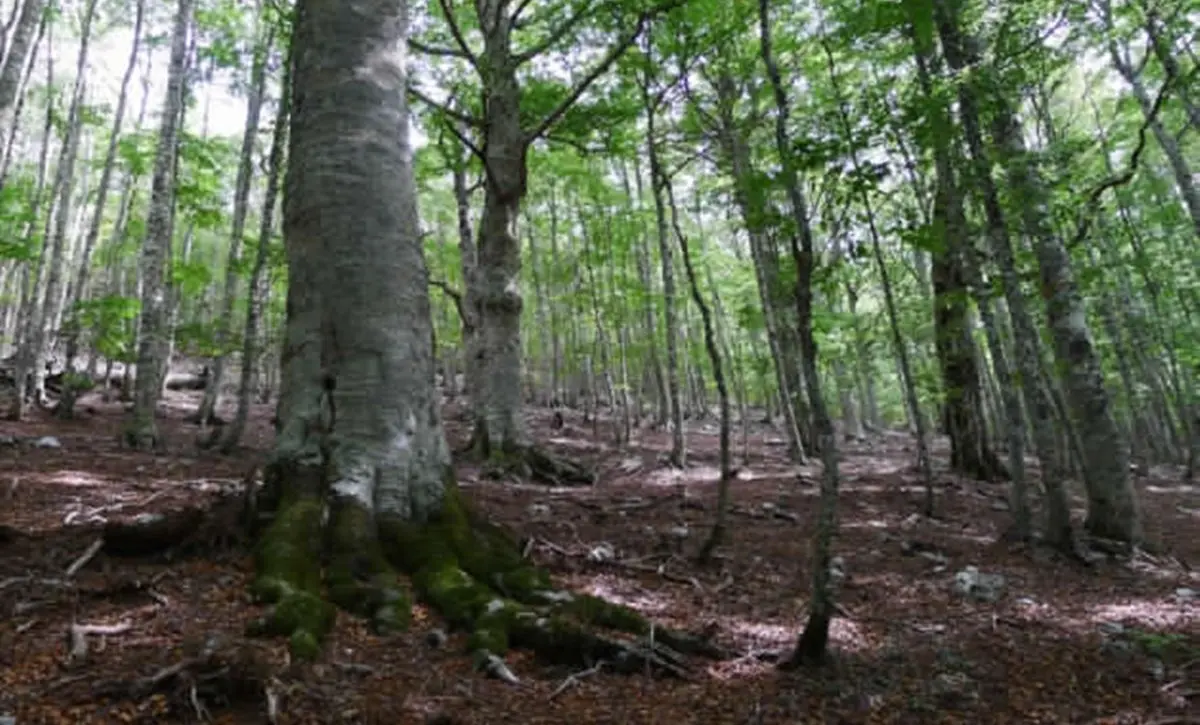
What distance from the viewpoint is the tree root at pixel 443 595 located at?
3.49 meters

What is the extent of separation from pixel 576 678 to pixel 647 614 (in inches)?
52.7

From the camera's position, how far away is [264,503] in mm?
4336

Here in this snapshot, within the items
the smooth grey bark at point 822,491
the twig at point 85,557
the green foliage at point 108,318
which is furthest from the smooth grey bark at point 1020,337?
the green foliage at point 108,318

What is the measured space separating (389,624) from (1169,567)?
772 centimetres

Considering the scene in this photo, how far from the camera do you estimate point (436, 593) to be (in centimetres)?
391

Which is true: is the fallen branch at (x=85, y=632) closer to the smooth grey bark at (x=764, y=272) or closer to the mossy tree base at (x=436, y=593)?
the mossy tree base at (x=436, y=593)

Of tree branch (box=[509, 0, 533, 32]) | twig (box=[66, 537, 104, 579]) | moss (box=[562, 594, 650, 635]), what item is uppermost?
tree branch (box=[509, 0, 533, 32])

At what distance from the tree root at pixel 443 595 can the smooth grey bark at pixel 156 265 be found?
304 inches

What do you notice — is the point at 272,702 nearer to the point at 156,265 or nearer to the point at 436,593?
the point at 436,593

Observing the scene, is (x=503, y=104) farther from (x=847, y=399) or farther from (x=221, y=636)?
(x=847, y=399)

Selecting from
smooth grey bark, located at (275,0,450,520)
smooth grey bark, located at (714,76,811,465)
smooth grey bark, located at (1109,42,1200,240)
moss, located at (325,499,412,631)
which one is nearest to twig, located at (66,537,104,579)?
smooth grey bark, located at (275,0,450,520)

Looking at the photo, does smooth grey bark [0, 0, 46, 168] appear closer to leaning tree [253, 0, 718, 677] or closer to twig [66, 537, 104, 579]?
leaning tree [253, 0, 718, 677]

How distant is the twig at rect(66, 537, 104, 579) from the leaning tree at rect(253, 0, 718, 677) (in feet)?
2.99

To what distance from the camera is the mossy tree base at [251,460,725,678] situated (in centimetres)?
350
